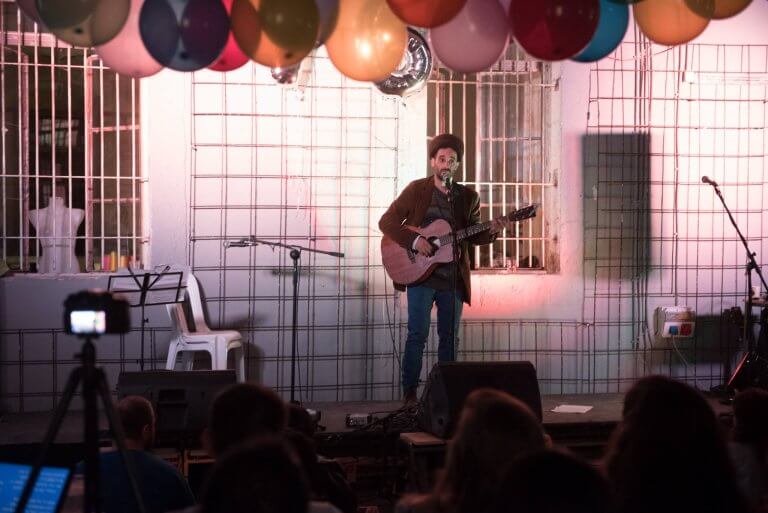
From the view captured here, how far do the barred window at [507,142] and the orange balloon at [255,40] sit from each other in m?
3.72

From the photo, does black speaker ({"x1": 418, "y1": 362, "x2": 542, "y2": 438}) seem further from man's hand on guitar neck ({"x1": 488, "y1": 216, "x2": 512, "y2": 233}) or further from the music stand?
the music stand

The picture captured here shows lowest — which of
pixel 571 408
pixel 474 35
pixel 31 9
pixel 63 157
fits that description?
pixel 571 408

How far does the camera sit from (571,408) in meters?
6.89

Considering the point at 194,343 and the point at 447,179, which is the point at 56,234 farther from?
the point at 447,179

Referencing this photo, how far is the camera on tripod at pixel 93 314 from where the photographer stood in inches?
126

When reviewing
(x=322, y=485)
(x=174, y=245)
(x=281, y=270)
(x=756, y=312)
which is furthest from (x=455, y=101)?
(x=322, y=485)

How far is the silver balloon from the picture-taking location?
6113mm

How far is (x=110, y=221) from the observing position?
730 centimetres

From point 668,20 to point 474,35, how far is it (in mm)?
989

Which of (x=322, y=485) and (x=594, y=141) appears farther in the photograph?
(x=594, y=141)

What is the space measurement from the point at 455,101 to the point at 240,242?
2.36 m

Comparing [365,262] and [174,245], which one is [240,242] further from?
[365,262]

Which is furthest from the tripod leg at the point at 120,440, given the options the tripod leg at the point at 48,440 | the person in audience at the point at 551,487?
the person in audience at the point at 551,487

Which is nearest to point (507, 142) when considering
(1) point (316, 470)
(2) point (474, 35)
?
(2) point (474, 35)
